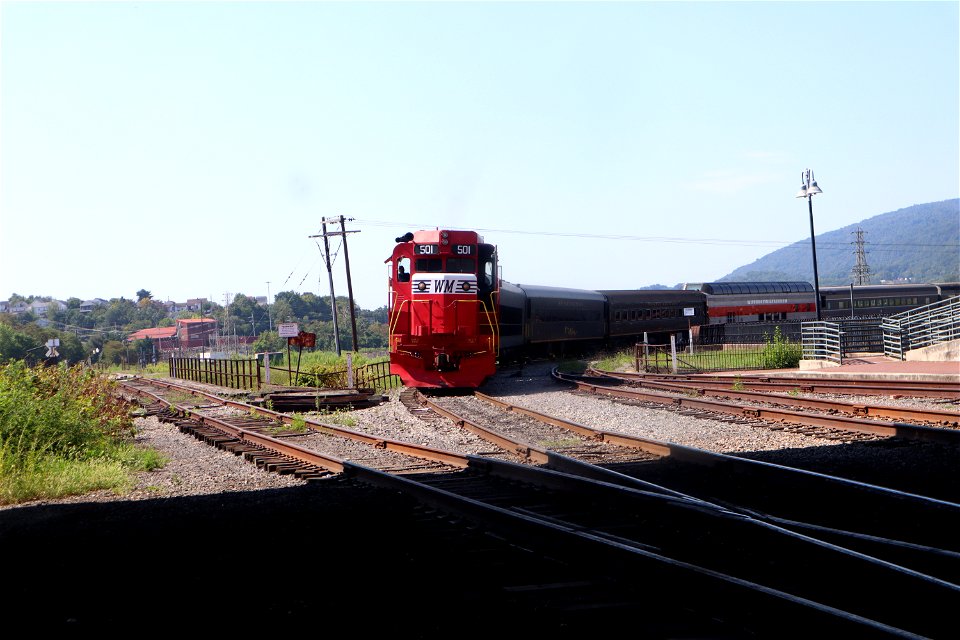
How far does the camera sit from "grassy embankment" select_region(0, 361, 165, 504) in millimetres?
9102

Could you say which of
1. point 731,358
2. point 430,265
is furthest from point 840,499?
point 731,358

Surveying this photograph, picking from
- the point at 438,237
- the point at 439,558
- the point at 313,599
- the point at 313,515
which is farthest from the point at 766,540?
the point at 438,237

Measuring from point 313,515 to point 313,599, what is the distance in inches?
94.2

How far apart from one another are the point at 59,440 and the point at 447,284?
32.3 ft

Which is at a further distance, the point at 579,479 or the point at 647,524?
the point at 579,479

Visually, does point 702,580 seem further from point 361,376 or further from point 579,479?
point 361,376

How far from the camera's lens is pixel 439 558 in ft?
17.3

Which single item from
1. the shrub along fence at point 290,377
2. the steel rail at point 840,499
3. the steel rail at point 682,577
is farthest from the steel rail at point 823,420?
the shrub along fence at point 290,377

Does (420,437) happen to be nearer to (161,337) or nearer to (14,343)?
(14,343)

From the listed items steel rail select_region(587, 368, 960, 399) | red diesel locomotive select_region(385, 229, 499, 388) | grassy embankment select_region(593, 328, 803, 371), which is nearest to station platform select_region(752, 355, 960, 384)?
steel rail select_region(587, 368, 960, 399)

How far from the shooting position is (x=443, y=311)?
19.4 meters

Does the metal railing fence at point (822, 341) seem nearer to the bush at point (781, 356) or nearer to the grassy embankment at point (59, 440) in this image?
the bush at point (781, 356)

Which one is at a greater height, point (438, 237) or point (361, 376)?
point (438, 237)

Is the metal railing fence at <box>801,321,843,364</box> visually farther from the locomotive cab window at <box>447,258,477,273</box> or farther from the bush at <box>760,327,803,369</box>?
the locomotive cab window at <box>447,258,477,273</box>
